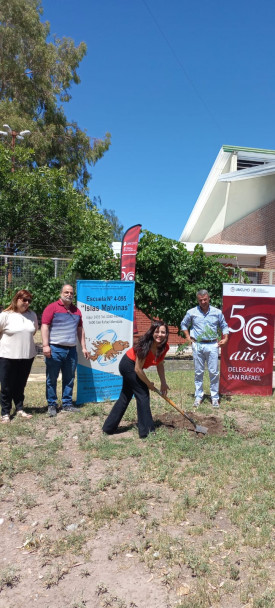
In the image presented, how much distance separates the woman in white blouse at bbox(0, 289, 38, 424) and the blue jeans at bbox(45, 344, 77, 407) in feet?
1.01

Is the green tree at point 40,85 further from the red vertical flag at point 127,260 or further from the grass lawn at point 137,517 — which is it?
the grass lawn at point 137,517

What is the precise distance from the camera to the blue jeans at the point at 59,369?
654 centimetres

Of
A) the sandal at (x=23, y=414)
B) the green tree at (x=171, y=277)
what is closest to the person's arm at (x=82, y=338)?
the sandal at (x=23, y=414)

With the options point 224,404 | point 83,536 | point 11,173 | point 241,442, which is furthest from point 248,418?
point 11,173

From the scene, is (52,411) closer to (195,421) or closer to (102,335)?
(102,335)

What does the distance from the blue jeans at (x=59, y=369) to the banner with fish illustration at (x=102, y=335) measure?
385 mm

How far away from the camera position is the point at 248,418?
6.64 metres

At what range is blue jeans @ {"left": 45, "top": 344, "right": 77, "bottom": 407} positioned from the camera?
6539 mm

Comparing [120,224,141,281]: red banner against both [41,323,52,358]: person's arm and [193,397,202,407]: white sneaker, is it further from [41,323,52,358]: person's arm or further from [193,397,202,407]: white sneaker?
[41,323,52,358]: person's arm

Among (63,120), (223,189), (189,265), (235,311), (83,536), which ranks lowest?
(83,536)

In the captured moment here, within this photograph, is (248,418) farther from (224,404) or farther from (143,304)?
(143,304)

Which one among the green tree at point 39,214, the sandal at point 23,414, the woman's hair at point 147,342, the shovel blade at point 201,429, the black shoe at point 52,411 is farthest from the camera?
the green tree at point 39,214

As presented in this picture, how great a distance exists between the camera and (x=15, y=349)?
20.2 ft

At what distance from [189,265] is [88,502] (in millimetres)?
8674
